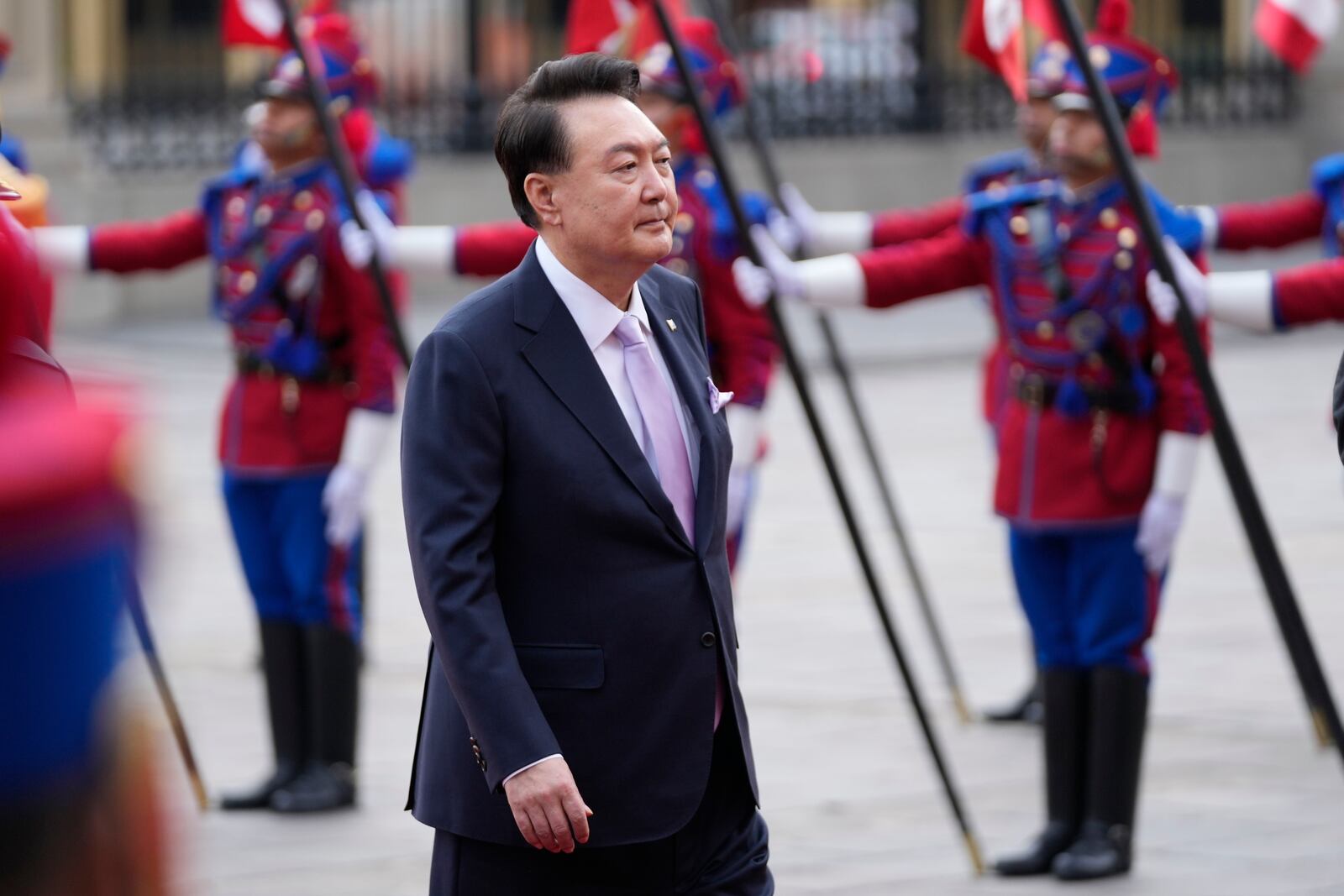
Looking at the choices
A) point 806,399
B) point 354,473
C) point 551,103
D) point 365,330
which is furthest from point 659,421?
point 365,330

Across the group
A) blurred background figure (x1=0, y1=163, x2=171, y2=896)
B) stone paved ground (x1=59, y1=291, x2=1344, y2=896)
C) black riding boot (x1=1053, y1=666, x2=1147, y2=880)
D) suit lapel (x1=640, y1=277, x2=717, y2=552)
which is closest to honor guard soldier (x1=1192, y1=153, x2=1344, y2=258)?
stone paved ground (x1=59, y1=291, x2=1344, y2=896)

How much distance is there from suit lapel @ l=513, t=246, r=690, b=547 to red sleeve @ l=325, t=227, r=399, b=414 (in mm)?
2936

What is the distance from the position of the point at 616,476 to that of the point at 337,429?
3226 mm

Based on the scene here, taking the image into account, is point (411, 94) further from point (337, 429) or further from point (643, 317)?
point (643, 317)

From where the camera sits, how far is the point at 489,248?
610 cm

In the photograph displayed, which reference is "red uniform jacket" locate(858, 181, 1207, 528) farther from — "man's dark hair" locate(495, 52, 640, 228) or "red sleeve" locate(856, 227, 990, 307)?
"man's dark hair" locate(495, 52, 640, 228)

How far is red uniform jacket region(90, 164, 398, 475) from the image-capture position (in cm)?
621

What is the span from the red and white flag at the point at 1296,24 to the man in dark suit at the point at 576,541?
2621mm

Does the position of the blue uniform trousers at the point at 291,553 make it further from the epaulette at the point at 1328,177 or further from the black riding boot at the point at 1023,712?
the epaulette at the point at 1328,177

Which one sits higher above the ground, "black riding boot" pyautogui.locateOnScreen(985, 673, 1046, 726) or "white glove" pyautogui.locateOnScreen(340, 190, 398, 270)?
"white glove" pyautogui.locateOnScreen(340, 190, 398, 270)

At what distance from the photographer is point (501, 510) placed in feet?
10.3

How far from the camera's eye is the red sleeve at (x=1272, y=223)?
7.15 meters

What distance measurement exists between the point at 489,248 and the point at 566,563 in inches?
→ 120

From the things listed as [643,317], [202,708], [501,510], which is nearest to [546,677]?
[501,510]
